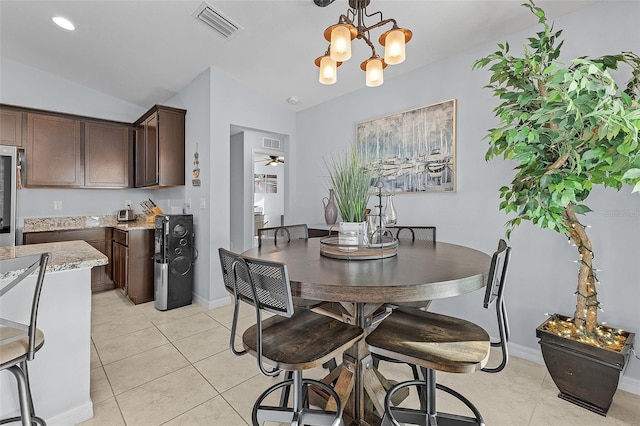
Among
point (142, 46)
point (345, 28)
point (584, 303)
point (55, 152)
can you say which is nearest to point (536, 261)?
point (584, 303)

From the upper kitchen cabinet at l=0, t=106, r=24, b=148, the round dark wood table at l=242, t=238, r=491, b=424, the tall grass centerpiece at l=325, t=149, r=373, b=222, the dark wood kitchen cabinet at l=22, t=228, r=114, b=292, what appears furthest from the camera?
the dark wood kitchen cabinet at l=22, t=228, r=114, b=292

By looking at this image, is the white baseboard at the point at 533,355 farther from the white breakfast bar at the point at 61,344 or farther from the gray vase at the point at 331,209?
the white breakfast bar at the point at 61,344

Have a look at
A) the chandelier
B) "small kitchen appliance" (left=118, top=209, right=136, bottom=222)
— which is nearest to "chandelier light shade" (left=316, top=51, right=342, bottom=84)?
the chandelier

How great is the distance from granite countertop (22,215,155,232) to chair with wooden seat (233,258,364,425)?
2.88 meters

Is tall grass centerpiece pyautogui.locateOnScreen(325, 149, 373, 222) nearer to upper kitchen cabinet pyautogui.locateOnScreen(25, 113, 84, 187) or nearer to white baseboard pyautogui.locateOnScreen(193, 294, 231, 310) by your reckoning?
white baseboard pyautogui.locateOnScreen(193, 294, 231, 310)

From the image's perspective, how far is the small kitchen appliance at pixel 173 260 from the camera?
326cm

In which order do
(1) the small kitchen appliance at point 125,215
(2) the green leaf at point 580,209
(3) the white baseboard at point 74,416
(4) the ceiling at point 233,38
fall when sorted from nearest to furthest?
(3) the white baseboard at point 74,416 < (2) the green leaf at point 580,209 < (4) the ceiling at point 233,38 < (1) the small kitchen appliance at point 125,215

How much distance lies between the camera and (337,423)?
1.27m

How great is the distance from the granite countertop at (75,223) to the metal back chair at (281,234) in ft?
6.34

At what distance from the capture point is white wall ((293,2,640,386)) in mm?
1930

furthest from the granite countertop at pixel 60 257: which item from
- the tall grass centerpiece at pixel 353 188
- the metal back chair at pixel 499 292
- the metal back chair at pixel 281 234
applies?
the metal back chair at pixel 499 292

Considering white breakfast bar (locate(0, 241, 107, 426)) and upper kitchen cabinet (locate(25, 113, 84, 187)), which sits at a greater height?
upper kitchen cabinet (locate(25, 113, 84, 187))

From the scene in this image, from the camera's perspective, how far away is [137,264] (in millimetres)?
3449

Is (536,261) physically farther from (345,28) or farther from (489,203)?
(345,28)
